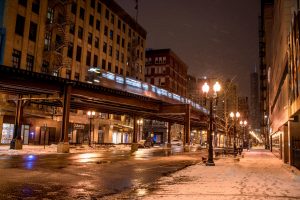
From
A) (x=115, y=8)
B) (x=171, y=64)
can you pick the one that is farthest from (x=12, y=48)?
(x=171, y=64)

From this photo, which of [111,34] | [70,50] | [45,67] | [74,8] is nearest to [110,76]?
[45,67]

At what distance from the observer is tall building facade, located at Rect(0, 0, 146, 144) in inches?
1650

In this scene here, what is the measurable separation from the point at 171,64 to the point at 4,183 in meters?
95.1

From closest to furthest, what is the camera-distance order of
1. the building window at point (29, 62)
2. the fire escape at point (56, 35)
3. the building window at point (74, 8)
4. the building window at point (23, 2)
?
the building window at point (23, 2) → the building window at point (29, 62) → the fire escape at point (56, 35) → the building window at point (74, 8)

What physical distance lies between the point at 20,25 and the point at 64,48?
9616 millimetres

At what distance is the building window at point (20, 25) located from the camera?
4247 cm

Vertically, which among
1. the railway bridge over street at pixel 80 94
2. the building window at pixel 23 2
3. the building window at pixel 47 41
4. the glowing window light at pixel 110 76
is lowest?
the railway bridge over street at pixel 80 94

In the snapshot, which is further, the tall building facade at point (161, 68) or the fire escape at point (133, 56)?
the tall building facade at point (161, 68)

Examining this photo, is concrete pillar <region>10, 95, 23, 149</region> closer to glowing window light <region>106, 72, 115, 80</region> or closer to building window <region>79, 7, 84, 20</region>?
glowing window light <region>106, 72, 115, 80</region>

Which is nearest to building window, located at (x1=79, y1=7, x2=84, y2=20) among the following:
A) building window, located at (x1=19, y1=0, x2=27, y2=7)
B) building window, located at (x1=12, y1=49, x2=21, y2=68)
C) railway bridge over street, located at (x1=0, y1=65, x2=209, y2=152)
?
building window, located at (x1=19, y1=0, x2=27, y2=7)

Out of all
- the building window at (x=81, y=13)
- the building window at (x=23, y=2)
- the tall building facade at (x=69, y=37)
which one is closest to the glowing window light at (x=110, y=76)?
the tall building facade at (x=69, y=37)

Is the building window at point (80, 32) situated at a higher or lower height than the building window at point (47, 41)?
higher

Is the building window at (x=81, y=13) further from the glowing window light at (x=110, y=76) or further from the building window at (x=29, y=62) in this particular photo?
the glowing window light at (x=110, y=76)

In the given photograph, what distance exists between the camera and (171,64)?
104438 mm
